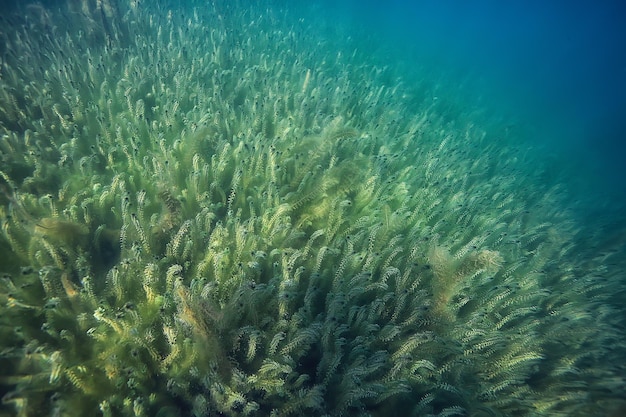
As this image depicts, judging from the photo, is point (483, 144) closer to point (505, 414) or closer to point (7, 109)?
point (505, 414)

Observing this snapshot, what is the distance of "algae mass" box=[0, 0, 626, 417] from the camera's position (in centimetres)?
290

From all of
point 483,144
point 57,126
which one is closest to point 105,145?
point 57,126

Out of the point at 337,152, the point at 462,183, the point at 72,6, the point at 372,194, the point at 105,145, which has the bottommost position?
the point at 105,145

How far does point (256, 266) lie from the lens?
11.0 feet

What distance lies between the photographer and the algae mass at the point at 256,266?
9.52 ft

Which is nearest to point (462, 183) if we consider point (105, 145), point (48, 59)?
point (105, 145)

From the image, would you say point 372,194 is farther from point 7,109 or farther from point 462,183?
point 7,109

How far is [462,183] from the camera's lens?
6.89 m

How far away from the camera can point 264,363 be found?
2.94 meters

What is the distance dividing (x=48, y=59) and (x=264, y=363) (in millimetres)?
7446

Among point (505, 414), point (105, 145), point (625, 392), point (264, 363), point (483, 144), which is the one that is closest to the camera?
point (264, 363)

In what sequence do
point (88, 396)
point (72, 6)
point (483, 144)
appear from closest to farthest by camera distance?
1. point (88, 396)
2. point (72, 6)
3. point (483, 144)

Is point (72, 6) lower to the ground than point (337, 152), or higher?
higher

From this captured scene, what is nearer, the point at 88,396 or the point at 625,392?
the point at 88,396
